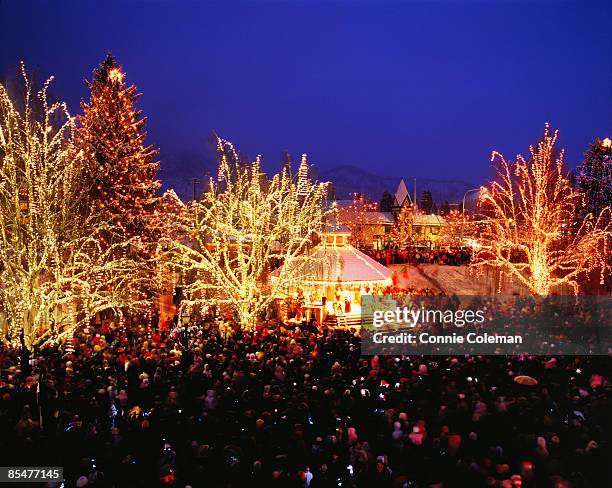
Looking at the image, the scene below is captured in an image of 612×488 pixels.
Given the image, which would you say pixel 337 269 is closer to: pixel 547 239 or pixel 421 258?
pixel 421 258

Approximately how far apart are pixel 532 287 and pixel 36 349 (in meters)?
21.0

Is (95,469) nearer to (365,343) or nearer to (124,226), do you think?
(365,343)

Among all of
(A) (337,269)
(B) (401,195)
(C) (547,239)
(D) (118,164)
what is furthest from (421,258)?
(B) (401,195)

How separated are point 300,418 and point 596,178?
74.8 ft

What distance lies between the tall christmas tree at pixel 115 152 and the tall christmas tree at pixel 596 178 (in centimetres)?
1981

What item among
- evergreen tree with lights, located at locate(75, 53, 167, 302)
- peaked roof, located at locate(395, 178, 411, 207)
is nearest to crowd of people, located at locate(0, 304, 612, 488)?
evergreen tree with lights, located at locate(75, 53, 167, 302)

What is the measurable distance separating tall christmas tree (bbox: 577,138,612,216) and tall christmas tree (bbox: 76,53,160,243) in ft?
65.0

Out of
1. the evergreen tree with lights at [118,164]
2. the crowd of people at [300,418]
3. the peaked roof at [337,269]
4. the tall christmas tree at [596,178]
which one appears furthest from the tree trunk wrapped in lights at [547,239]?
the evergreen tree with lights at [118,164]

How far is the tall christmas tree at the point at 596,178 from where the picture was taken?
2538 cm

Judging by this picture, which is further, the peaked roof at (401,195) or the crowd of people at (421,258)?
the peaked roof at (401,195)

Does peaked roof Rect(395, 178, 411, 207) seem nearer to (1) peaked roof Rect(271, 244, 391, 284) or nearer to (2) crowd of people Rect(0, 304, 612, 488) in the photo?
(1) peaked roof Rect(271, 244, 391, 284)

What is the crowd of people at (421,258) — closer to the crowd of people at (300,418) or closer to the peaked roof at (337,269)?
the peaked roof at (337,269)

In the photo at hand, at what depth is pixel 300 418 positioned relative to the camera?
342 inches

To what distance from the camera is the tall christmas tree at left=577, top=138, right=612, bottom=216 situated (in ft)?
83.3
